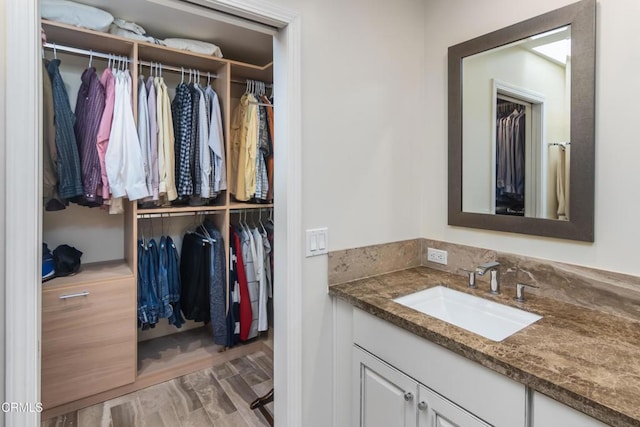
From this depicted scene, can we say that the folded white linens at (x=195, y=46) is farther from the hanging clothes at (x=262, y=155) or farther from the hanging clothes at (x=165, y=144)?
the hanging clothes at (x=262, y=155)

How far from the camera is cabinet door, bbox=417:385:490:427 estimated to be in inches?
38.9

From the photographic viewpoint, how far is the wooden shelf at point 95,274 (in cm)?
192

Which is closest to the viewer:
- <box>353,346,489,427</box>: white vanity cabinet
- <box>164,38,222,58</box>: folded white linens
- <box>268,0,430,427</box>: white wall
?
<box>353,346,489,427</box>: white vanity cabinet

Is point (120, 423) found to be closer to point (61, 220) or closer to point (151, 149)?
point (61, 220)

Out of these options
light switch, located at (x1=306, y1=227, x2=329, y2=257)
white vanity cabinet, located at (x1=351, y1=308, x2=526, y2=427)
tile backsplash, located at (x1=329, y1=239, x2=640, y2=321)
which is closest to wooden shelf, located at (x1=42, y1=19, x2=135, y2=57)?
light switch, located at (x1=306, y1=227, x2=329, y2=257)

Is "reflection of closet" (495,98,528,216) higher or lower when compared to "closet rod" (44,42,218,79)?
lower

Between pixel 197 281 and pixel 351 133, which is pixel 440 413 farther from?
pixel 197 281

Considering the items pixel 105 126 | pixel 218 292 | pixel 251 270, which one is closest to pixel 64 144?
pixel 105 126

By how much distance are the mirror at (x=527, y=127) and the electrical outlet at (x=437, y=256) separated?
0.19m

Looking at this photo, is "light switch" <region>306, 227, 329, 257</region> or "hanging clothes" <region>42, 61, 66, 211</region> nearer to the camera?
"light switch" <region>306, 227, 329, 257</region>

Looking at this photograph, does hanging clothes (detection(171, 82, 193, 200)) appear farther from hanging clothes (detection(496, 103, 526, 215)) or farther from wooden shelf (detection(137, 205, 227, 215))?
hanging clothes (detection(496, 103, 526, 215))

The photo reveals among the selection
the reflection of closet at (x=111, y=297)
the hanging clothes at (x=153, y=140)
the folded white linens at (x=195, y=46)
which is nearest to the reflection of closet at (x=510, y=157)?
the reflection of closet at (x=111, y=297)

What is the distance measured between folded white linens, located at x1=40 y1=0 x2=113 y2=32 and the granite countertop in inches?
81.6

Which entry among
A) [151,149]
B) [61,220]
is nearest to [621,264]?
[151,149]
